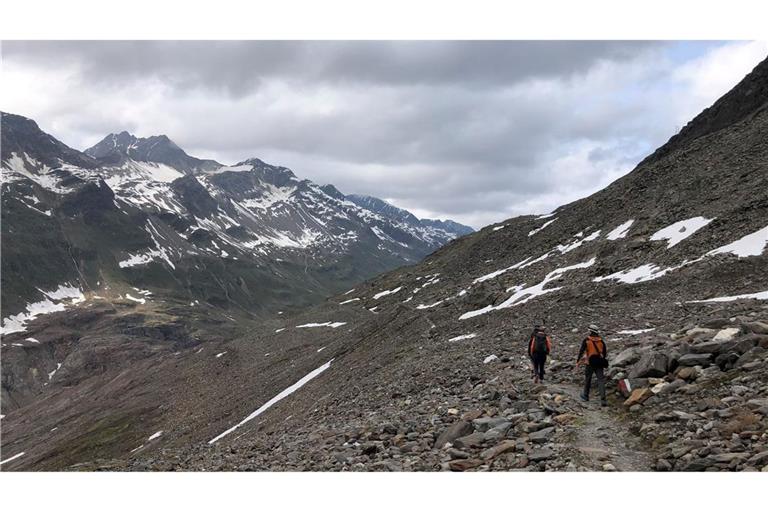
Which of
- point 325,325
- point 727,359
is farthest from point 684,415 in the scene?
point 325,325

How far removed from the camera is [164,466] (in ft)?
63.0

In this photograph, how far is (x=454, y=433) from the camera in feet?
52.5

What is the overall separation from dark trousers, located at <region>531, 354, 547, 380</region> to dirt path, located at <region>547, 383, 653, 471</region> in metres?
2.59

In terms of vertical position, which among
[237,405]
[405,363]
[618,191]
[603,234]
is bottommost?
[237,405]

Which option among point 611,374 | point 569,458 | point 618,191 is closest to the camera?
point 569,458

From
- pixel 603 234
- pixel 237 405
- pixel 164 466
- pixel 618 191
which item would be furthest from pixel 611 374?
pixel 618 191

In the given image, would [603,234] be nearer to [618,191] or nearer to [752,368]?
[618,191]

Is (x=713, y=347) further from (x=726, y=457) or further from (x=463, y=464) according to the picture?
(x=463, y=464)

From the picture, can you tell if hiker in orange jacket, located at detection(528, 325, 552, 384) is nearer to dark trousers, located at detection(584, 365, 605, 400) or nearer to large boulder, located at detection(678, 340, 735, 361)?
dark trousers, located at detection(584, 365, 605, 400)

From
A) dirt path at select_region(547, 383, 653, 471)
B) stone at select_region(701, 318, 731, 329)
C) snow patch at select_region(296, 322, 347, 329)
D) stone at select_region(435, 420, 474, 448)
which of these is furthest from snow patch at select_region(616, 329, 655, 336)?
snow patch at select_region(296, 322, 347, 329)

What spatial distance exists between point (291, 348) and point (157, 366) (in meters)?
57.4

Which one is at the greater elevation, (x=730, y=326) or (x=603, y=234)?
(x=603, y=234)

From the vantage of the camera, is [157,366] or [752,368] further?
[157,366]

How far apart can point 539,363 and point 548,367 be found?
2.01m
